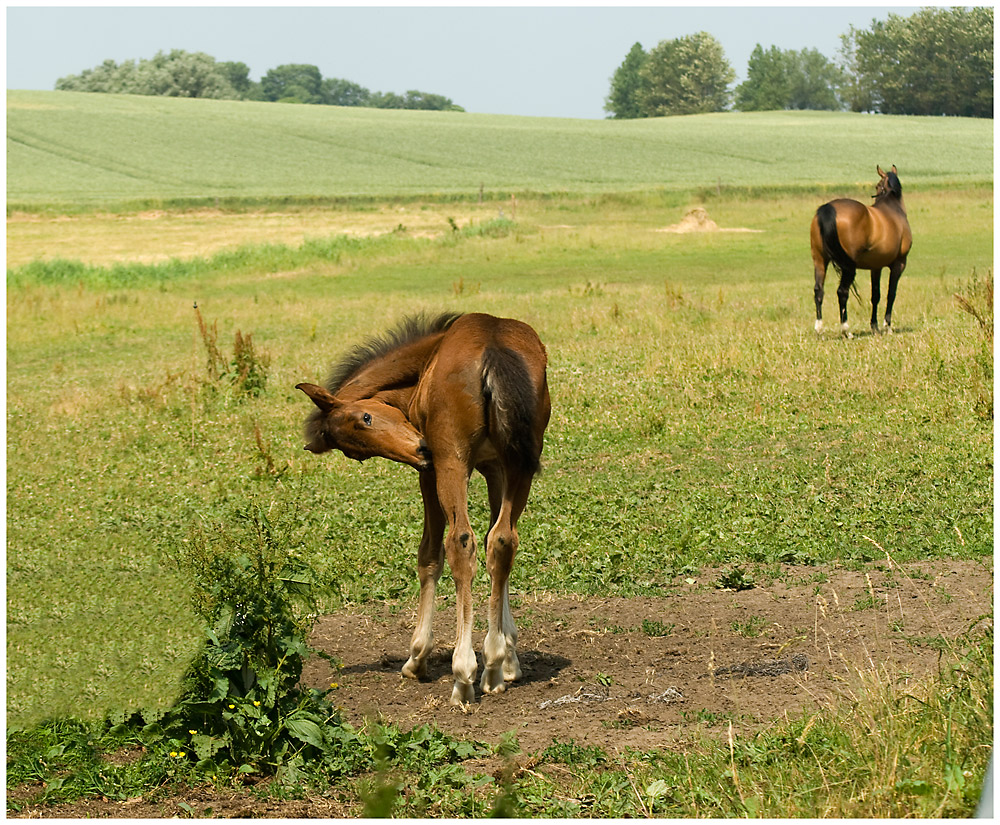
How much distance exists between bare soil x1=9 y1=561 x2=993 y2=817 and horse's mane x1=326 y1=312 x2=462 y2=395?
1746 millimetres

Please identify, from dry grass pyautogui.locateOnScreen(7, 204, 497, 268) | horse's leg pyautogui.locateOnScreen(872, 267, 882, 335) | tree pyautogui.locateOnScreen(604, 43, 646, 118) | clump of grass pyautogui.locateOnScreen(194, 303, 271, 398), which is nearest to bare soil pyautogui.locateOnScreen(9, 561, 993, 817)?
clump of grass pyautogui.locateOnScreen(194, 303, 271, 398)

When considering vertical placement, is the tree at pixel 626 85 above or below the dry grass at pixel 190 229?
above

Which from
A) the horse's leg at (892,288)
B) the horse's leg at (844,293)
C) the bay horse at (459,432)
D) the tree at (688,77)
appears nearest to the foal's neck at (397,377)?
the bay horse at (459,432)

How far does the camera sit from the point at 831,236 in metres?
18.1

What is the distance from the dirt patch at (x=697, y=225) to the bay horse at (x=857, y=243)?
20462mm

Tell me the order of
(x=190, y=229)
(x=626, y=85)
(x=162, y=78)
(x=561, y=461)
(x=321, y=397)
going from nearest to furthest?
1. (x=321, y=397)
2. (x=561, y=461)
3. (x=190, y=229)
4. (x=162, y=78)
5. (x=626, y=85)

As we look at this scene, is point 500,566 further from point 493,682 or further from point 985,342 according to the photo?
point 985,342

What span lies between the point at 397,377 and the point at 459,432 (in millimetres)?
742

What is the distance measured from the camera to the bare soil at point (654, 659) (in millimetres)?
5090

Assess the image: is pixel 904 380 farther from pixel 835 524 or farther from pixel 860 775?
pixel 860 775

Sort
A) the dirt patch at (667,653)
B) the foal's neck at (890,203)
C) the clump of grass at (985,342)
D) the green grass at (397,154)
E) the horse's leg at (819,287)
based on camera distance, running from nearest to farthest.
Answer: the dirt patch at (667,653), the clump of grass at (985,342), the horse's leg at (819,287), the foal's neck at (890,203), the green grass at (397,154)

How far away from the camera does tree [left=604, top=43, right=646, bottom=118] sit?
13232 centimetres

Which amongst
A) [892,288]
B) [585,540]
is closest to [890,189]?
[892,288]

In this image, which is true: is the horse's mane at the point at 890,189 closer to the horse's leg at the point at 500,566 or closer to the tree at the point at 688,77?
the horse's leg at the point at 500,566
